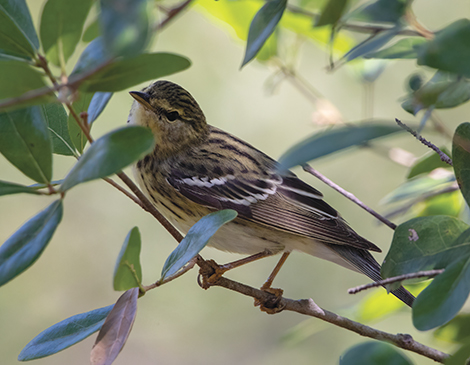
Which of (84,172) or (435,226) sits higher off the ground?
(84,172)

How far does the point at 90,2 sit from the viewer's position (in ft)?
3.69

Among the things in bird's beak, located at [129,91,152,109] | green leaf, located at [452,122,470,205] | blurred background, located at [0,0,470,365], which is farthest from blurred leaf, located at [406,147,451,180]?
blurred background, located at [0,0,470,365]

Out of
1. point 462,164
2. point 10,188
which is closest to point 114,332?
point 10,188

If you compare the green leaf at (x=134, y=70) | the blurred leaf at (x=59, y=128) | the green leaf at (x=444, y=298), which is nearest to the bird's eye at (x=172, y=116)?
the blurred leaf at (x=59, y=128)

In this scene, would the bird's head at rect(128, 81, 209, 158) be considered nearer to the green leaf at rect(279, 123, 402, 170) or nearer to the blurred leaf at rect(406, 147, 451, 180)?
the blurred leaf at rect(406, 147, 451, 180)

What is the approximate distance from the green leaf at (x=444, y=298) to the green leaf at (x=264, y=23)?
683mm

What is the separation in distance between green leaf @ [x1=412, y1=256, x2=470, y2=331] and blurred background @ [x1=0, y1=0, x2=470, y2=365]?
378 cm

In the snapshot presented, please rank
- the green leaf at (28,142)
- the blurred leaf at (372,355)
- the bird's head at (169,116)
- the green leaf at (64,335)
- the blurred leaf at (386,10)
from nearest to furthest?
the blurred leaf at (372,355)
the green leaf at (28,142)
the blurred leaf at (386,10)
the green leaf at (64,335)
the bird's head at (169,116)

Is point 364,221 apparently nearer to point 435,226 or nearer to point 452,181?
point 452,181

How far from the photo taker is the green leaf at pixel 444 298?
Result: 1082 mm

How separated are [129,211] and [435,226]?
4.44 m

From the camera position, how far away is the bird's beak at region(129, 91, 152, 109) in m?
2.81

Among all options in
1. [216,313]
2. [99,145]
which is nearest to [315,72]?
[216,313]

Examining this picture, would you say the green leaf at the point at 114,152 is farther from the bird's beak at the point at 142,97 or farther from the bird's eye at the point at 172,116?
the bird's eye at the point at 172,116
